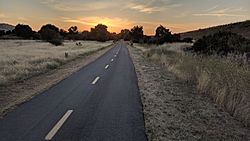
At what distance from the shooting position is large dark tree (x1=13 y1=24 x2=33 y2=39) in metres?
130

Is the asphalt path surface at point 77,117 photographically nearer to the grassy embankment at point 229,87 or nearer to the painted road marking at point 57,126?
the painted road marking at point 57,126

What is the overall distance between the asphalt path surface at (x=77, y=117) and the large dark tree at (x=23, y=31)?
416 ft

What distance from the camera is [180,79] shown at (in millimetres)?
15023

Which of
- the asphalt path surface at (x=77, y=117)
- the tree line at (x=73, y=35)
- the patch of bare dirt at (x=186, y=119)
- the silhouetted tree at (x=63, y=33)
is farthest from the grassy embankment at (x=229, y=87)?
the silhouetted tree at (x=63, y=33)

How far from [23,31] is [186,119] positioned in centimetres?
13509

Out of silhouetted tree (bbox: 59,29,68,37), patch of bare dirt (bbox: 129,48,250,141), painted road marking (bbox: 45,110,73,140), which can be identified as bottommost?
silhouetted tree (bbox: 59,29,68,37)

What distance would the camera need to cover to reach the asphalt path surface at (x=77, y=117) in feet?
20.1

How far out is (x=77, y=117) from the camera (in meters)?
7.63

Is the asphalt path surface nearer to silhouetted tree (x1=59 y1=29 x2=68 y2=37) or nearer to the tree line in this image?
the tree line

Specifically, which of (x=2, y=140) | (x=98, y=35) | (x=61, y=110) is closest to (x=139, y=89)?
(x=61, y=110)

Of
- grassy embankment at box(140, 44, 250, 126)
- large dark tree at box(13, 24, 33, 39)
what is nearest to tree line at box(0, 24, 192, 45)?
large dark tree at box(13, 24, 33, 39)

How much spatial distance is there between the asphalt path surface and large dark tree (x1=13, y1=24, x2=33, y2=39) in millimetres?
126797

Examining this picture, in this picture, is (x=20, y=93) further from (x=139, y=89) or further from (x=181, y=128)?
(x=181, y=128)

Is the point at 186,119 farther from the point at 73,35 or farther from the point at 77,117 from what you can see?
the point at 73,35
